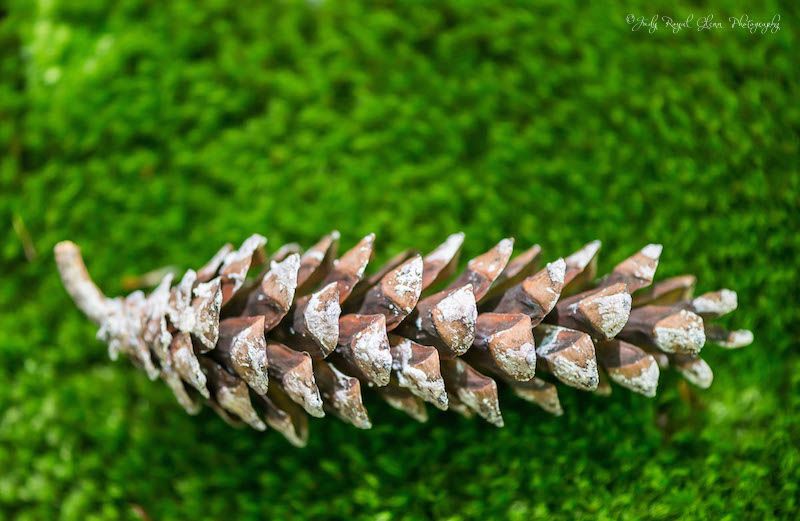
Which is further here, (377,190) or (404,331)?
(377,190)

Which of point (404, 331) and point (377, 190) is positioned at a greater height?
point (377, 190)

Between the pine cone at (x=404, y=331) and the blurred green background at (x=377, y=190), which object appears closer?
the pine cone at (x=404, y=331)

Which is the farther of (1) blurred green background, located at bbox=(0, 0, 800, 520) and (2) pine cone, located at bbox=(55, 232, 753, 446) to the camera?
(1) blurred green background, located at bbox=(0, 0, 800, 520)

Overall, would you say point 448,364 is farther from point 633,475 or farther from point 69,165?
point 69,165

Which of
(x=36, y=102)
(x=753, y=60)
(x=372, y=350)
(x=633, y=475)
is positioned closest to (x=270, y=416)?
(x=372, y=350)
